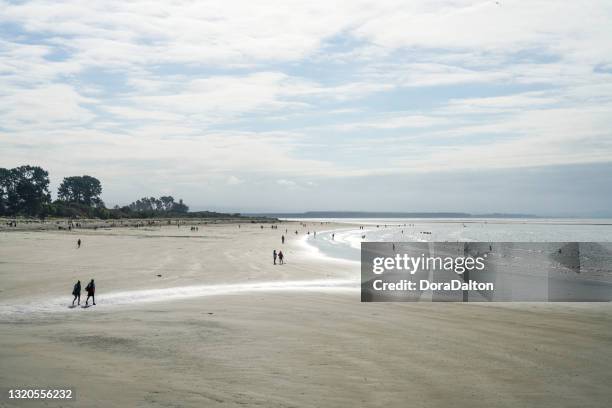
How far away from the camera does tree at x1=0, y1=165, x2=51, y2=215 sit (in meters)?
139

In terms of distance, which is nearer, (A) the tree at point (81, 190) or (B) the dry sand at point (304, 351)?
(B) the dry sand at point (304, 351)

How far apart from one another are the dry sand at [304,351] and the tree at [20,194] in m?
135

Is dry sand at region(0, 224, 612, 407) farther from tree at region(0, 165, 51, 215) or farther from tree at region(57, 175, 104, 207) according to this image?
tree at region(57, 175, 104, 207)

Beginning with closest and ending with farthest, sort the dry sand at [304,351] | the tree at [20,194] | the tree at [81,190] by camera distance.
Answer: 1. the dry sand at [304,351]
2. the tree at [20,194]
3. the tree at [81,190]

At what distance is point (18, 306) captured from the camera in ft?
65.2

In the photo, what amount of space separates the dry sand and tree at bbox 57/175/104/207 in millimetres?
180111

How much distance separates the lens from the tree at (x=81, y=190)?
185 m

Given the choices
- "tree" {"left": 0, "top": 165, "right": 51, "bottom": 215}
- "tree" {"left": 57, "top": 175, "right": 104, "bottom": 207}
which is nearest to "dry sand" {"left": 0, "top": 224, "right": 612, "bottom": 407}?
"tree" {"left": 0, "top": 165, "right": 51, "bottom": 215}

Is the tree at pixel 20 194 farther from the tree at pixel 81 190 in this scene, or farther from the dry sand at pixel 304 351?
the dry sand at pixel 304 351

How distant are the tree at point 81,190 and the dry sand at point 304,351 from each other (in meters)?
180

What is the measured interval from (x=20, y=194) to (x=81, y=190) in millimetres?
47157

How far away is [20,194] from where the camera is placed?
460 ft

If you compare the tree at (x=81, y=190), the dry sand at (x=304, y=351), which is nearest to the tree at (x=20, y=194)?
the tree at (x=81, y=190)

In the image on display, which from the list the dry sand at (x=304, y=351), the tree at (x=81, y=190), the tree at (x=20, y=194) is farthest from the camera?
the tree at (x=81, y=190)
